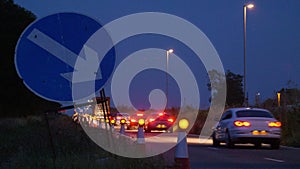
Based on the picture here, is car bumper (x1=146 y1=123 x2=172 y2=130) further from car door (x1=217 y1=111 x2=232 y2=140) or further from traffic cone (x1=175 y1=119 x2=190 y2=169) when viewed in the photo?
traffic cone (x1=175 y1=119 x2=190 y2=169)

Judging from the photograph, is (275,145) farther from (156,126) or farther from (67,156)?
(156,126)

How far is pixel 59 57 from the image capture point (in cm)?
914

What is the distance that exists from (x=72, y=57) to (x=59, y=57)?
24cm

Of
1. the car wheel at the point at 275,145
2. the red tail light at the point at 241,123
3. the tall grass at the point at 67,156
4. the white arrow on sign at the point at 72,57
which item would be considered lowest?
the car wheel at the point at 275,145

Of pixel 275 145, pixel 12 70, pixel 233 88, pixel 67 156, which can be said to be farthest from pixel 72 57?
pixel 233 88

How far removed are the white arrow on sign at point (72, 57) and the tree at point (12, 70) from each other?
18043 mm

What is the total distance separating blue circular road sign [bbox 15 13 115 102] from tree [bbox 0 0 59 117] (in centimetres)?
1806

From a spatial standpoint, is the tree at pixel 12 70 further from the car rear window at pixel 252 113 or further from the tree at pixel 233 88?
the tree at pixel 233 88

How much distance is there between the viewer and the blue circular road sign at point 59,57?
8.78 m

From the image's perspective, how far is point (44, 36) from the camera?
8.95 metres

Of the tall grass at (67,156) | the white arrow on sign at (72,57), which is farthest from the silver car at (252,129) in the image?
the white arrow on sign at (72,57)

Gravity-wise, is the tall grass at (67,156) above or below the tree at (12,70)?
below

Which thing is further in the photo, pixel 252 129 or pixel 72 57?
pixel 252 129

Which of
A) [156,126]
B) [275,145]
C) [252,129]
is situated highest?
[252,129]
